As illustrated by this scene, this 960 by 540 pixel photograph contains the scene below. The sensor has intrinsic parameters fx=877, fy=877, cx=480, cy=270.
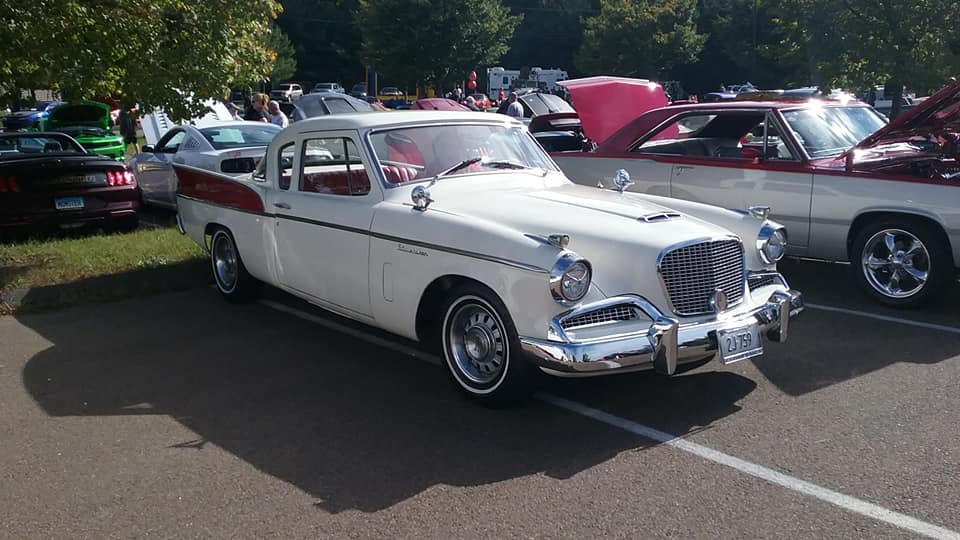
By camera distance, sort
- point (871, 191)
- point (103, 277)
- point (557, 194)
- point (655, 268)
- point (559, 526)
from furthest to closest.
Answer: point (103, 277), point (871, 191), point (557, 194), point (655, 268), point (559, 526)

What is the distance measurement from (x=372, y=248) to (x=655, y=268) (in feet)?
6.27

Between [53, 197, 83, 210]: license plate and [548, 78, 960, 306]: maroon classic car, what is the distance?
577 cm

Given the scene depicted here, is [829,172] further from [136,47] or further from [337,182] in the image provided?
[136,47]

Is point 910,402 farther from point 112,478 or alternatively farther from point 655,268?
point 112,478

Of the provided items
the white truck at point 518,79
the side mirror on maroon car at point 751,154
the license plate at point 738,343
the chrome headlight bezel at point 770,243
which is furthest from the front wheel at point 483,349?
the white truck at point 518,79

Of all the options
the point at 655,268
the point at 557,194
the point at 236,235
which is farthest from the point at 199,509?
the point at 236,235

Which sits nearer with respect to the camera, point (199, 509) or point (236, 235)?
point (199, 509)

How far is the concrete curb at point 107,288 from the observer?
26.4 ft

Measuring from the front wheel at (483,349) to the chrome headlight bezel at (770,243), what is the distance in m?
1.98

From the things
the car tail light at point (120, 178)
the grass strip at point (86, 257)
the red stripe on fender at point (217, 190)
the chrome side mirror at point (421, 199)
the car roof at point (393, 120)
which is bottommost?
the grass strip at point (86, 257)

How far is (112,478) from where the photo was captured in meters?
4.37

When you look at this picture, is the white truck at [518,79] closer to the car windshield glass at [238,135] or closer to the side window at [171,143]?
the side window at [171,143]

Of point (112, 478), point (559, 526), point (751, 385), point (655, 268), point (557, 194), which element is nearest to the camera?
point (559, 526)

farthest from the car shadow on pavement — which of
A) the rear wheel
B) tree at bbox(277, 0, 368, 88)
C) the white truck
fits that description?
tree at bbox(277, 0, 368, 88)
